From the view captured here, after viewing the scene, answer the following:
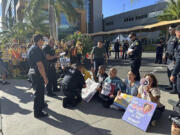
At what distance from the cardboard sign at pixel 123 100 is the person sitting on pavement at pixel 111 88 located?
23 centimetres

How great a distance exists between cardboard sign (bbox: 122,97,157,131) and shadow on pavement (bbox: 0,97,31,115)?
2.48 m

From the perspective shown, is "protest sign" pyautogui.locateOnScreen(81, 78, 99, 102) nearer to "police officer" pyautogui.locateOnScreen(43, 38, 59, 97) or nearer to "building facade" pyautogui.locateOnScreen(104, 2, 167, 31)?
"police officer" pyautogui.locateOnScreen(43, 38, 59, 97)

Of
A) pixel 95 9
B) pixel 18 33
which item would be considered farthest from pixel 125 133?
pixel 95 9

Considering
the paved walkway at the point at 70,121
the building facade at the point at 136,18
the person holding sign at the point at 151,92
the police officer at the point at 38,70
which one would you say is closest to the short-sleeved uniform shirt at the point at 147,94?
the person holding sign at the point at 151,92

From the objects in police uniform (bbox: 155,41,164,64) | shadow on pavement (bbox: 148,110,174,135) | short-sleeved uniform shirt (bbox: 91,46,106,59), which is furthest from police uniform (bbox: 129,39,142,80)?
police uniform (bbox: 155,41,164,64)

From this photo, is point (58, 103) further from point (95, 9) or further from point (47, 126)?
point (95, 9)

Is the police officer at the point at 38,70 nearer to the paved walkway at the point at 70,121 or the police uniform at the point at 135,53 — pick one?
the paved walkway at the point at 70,121

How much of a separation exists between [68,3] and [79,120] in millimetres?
12048

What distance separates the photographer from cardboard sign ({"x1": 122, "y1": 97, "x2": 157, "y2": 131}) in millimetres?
2879

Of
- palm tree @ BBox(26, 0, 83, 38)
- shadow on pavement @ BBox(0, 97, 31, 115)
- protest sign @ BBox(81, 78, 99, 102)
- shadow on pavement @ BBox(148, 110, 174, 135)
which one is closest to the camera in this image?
shadow on pavement @ BBox(148, 110, 174, 135)

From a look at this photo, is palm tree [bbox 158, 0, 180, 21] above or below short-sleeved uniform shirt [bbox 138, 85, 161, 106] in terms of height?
above

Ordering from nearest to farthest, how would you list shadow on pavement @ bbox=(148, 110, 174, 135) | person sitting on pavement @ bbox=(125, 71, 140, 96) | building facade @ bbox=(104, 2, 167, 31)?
shadow on pavement @ bbox=(148, 110, 174, 135), person sitting on pavement @ bbox=(125, 71, 140, 96), building facade @ bbox=(104, 2, 167, 31)

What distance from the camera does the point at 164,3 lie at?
2920 centimetres

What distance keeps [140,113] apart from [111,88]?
1.16 metres
